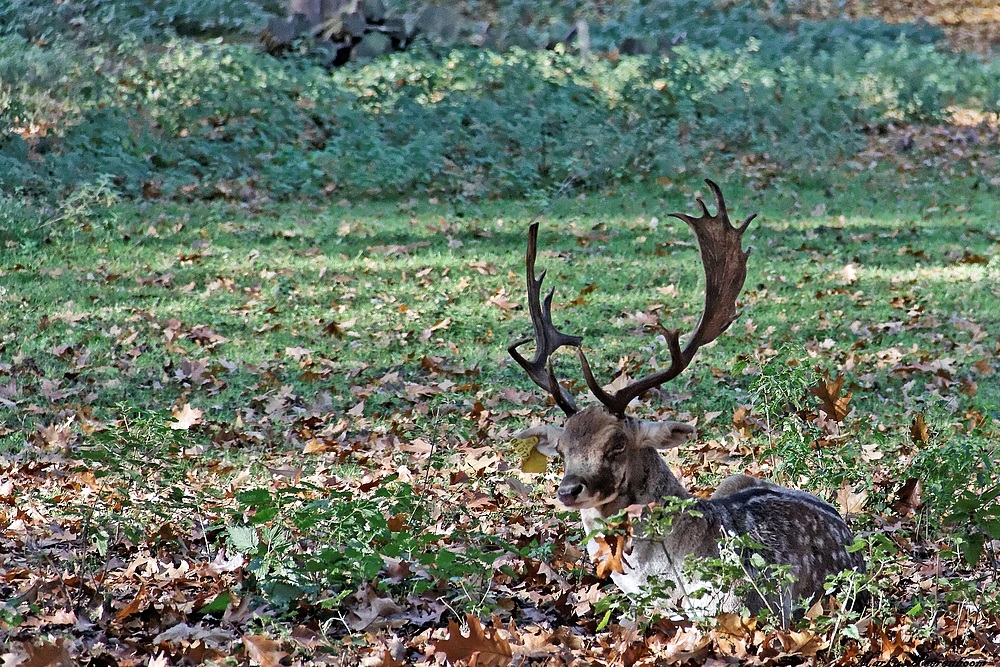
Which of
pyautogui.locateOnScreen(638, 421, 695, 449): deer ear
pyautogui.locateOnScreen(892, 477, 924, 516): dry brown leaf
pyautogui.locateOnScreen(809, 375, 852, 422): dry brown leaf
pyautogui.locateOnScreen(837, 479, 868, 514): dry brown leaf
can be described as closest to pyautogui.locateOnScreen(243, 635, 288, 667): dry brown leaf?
pyautogui.locateOnScreen(638, 421, 695, 449): deer ear

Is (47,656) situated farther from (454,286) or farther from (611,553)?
(454,286)

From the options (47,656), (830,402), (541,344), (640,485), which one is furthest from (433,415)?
(47,656)

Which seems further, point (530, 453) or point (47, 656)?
point (530, 453)

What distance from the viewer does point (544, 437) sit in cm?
518

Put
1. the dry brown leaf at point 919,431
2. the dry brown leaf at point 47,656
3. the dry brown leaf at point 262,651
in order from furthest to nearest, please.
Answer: the dry brown leaf at point 919,431 < the dry brown leaf at point 262,651 < the dry brown leaf at point 47,656

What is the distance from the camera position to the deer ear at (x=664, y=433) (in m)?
4.87

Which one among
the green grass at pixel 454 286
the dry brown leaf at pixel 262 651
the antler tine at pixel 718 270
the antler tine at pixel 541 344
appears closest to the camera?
the dry brown leaf at pixel 262 651

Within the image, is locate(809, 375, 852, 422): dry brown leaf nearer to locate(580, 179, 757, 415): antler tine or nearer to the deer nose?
locate(580, 179, 757, 415): antler tine

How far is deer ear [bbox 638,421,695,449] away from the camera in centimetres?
487

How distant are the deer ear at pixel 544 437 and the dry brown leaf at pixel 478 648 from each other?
37.4 inches

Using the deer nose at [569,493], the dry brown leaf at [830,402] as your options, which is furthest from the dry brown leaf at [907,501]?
the deer nose at [569,493]

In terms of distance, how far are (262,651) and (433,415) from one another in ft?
12.3

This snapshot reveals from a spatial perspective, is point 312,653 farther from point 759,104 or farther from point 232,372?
A: point 759,104

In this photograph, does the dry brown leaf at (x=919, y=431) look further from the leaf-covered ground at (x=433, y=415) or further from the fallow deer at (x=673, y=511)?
the fallow deer at (x=673, y=511)
